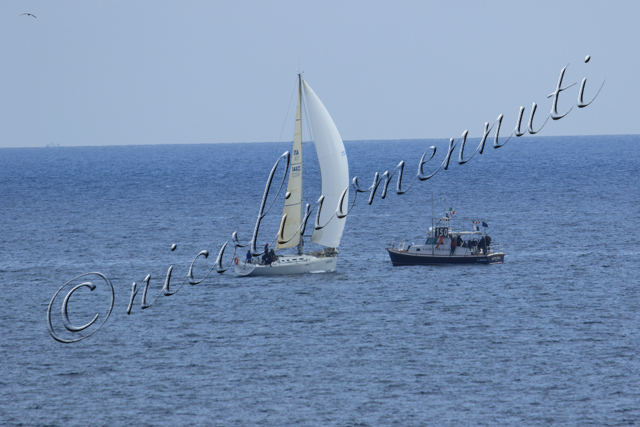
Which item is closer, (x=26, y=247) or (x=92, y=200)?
(x=26, y=247)

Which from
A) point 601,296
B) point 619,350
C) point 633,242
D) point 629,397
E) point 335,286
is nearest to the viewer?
point 629,397

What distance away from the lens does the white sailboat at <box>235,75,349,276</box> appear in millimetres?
69375

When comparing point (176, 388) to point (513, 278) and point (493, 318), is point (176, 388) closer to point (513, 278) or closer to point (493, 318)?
point (493, 318)

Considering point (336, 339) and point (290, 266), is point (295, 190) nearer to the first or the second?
point (290, 266)

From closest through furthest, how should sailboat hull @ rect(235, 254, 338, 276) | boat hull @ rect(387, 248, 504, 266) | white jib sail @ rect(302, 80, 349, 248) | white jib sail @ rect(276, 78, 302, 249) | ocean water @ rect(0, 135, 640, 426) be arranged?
ocean water @ rect(0, 135, 640, 426)
white jib sail @ rect(302, 80, 349, 248)
white jib sail @ rect(276, 78, 302, 249)
sailboat hull @ rect(235, 254, 338, 276)
boat hull @ rect(387, 248, 504, 266)

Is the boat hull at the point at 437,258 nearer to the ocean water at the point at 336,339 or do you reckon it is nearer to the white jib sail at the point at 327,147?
the ocean water at the point at 336,339

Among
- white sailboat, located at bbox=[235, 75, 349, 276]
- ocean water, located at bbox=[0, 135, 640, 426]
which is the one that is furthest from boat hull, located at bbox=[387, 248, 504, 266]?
white sailboat, located at bbox=[235, 75, 349, 276]

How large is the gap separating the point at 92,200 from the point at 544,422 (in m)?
133

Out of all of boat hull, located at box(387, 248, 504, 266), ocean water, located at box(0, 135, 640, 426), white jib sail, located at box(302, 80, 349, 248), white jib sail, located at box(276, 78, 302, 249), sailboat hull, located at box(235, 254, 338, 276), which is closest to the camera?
ocean water, located at box(0, 135, 640, 426)

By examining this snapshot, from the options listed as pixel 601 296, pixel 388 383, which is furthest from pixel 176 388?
pixel 601 296

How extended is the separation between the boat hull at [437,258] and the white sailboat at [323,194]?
299 inches

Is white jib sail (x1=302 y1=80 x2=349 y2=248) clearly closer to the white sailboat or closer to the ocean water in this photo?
the white sailboat

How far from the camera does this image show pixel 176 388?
4344cm

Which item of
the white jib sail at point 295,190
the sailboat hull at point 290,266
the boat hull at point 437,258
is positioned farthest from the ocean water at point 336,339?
the white jib sail at point 295,190
